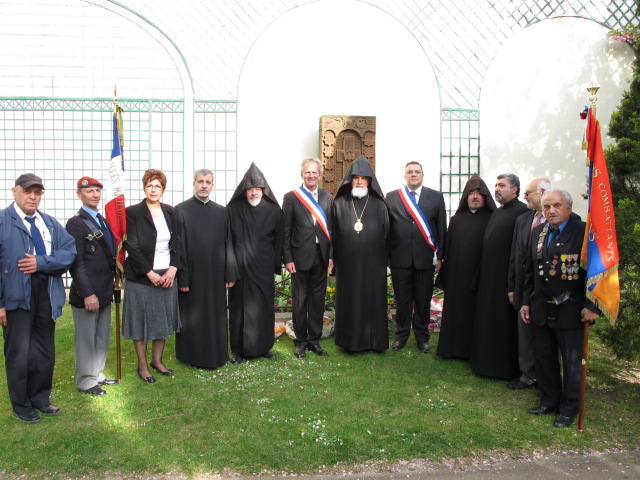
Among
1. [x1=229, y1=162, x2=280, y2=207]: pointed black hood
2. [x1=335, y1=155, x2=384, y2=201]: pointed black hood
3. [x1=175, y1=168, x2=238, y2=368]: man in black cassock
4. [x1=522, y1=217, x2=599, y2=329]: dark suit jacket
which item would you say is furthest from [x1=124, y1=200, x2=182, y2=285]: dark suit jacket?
[x1=522, y1=217, x2=599, y2=329]: dark suit jacket

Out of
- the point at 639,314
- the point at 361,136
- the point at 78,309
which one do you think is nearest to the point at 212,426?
the point at 78,309

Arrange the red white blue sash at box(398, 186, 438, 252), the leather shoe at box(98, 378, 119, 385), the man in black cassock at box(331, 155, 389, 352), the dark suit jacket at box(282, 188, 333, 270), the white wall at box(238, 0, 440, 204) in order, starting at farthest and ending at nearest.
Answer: the white wall at box(238, 0, 440, 204) < the red white blue sash at box(398, 186, 438, 252) < the man in black cassock at box(331, 155, 389, 352) < the dark suit jacket at box(282, 188, 333, 270) < the leather shoe at box(98, 378, 119, 385)

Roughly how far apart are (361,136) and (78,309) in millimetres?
5559

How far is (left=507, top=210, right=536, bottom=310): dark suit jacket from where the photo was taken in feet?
16.5

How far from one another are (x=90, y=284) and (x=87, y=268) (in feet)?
0.52

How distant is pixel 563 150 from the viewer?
968 cm

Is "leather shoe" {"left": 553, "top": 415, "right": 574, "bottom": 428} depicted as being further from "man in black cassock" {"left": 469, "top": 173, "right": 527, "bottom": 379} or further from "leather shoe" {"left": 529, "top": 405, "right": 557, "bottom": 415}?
"man in black cassock" {"left": 469, "top": 173, "right": 527, "bottom": 379}

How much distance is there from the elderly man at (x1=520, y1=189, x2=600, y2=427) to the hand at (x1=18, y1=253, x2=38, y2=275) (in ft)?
12.9

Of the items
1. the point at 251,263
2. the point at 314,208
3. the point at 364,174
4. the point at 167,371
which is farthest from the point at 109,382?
the point at 364,174

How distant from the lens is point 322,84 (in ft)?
31.1

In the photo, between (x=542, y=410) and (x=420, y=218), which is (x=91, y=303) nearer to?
(x=420, y=218)

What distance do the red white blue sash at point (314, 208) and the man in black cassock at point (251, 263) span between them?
1.15ft

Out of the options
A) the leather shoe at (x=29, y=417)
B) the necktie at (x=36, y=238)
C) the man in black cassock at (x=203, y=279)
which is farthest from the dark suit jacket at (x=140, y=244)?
the leather shoe at (x=29, y=417)

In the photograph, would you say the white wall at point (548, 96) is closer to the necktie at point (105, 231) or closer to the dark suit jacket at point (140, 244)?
the dark suit jacket at point (140, 244)
